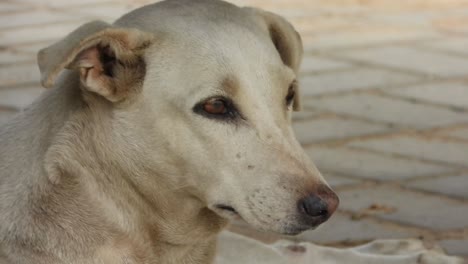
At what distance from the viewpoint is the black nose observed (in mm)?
3127

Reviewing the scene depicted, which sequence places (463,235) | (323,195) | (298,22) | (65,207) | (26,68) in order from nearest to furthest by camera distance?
1. (323,195)
2. (65,207)
3. (463,235)
4. (26,68)
5. (298,22)

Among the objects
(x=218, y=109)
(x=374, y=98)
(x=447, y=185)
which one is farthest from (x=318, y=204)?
(x=374, y=98)

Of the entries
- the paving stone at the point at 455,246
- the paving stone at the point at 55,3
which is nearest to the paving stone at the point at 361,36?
the paving stone at the point at 55,3

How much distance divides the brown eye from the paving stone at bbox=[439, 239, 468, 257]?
1673mm

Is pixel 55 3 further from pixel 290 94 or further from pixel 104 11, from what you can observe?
pixel 290 94

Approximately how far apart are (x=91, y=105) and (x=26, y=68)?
3.50 m

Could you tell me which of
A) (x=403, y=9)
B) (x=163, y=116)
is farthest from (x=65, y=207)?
(x=403, y=9)

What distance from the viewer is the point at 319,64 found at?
6.86 meters

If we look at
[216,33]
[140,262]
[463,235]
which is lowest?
[463,235]

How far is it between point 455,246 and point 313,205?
1650 mm

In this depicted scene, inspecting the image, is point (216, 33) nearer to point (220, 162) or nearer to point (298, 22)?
point (220, 162)

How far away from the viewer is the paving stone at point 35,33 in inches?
287

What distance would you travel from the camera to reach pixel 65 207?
11.0 feet

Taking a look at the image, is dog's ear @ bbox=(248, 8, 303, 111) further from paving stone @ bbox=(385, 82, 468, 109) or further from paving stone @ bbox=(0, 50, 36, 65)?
paving stone @ bbox=(0, 50, 36, 65)
